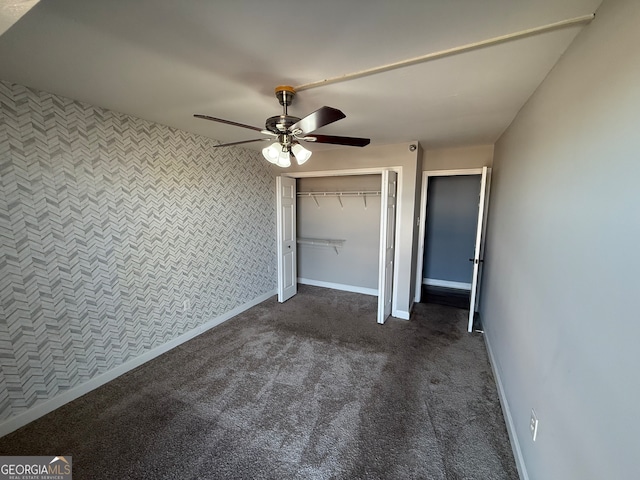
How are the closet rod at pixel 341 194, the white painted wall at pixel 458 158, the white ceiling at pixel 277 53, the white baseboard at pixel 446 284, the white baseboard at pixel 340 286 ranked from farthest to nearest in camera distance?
→ the white baseboard at pixel 446 284
the white baseboard at pixel 340 286
the closet rod at pixel 341 194
the white painted wall at pixel 458 158
the white ceiling at pixel 277 53

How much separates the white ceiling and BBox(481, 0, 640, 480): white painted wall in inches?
10.8

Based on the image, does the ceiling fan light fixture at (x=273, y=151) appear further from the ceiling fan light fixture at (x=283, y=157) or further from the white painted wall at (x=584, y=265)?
the white painted wall at (x=584, y=265)

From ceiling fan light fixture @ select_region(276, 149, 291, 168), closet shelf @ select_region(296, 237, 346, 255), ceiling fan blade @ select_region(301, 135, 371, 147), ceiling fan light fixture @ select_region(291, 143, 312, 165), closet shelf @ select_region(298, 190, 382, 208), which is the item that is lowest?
closet shelf @ select_region(296, 237, 346, 255)

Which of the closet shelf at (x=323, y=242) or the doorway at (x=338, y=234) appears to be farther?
the closet shelf at (x=323, y=242)

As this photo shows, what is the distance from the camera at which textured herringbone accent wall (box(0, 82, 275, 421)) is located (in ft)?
5.85

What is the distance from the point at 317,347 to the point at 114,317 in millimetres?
1982

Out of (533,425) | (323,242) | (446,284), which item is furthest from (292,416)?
(446,284)

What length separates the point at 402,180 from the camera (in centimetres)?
334

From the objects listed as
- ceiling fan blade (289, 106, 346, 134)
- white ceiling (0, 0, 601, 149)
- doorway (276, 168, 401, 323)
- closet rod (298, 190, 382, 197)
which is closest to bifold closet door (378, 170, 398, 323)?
doorway (276, 168, 401, 323)

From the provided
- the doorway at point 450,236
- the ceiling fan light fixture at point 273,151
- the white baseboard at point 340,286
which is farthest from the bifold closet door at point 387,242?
the ceiling fan light fixture at point 273,151

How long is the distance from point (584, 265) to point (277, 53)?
1.73 m

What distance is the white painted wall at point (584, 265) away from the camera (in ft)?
2.59

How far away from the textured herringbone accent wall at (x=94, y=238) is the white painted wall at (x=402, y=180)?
1.65 metres

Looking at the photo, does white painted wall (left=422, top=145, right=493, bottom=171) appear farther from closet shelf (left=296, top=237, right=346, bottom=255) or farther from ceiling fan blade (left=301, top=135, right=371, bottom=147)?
ceiling fan blade (left=301, top=135, right=371, bottom=147)
